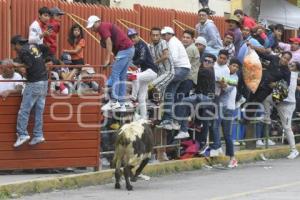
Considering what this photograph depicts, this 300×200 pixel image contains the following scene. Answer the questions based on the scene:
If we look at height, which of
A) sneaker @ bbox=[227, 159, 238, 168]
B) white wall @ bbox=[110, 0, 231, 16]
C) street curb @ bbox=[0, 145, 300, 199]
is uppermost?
white wall @ bbox=[110, 0, 231, 16]

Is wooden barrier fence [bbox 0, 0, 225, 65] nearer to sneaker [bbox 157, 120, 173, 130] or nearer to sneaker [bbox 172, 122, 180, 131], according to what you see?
sneaker [bbox 157, 120, 173, 130]

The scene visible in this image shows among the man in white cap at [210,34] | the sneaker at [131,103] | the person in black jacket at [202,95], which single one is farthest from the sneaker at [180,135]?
the man in white cap at [210,34]

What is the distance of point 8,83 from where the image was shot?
12.4m

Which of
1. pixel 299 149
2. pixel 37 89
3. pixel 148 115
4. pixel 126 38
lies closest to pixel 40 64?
pixel 37 89

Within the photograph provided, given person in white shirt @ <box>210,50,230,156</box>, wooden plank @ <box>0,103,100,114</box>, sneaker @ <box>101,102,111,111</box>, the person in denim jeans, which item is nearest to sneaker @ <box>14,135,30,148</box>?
the person in denim jeans

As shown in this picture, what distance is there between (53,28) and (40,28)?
56 cm

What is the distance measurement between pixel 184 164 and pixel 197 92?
4.61ft

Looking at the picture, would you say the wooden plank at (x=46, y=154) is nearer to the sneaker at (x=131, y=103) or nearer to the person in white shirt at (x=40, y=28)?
the sneaker at (x=131, y=103)

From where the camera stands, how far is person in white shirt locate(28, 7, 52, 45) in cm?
1441

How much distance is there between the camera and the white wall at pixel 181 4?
22.4 meters

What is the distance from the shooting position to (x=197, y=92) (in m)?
14.8

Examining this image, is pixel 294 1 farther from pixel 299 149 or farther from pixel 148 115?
pixel 148 115

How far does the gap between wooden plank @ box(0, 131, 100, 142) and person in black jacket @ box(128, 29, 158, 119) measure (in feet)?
4.31

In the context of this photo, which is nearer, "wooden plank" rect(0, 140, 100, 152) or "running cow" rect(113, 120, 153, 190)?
"running cow" rect(113, 120, 153, 190)
